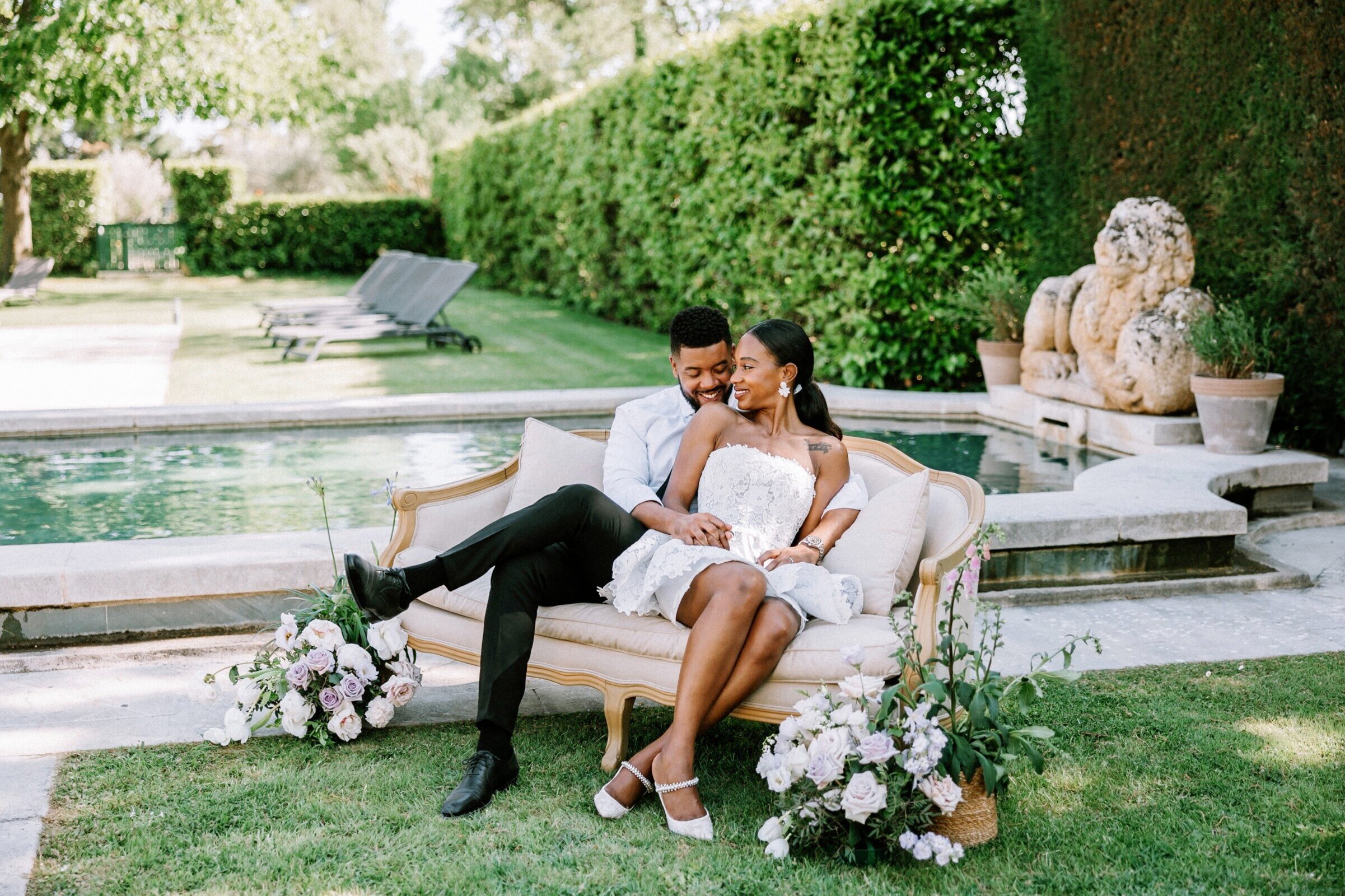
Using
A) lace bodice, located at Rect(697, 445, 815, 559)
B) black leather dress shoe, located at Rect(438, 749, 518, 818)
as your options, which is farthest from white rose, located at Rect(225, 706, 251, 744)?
lace bodice, located at Rect(697, 445, 815, 559)

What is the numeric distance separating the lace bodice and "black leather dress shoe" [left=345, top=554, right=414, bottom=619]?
0.91m

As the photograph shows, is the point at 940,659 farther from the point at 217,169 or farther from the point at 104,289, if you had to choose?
the point at 217,169

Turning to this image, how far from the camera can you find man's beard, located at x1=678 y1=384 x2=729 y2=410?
13.7 feet

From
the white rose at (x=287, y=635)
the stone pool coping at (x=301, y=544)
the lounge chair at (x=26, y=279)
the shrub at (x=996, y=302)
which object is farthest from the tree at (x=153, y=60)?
the white rose at (x=287, y=635)

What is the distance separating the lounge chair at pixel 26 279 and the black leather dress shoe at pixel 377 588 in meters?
16.4

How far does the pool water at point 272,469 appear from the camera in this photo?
6.21 meters

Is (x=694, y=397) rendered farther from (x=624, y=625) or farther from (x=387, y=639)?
(x=387, y=639)

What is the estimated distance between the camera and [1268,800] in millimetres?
3262

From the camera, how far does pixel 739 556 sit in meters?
3.61

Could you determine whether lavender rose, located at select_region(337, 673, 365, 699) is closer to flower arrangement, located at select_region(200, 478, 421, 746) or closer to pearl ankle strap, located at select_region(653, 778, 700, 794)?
flower arrangement, located at select_region(200, 478, 421, 746)

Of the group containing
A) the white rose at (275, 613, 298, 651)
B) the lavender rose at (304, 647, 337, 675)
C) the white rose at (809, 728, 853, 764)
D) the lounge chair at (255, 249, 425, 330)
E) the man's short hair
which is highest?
the man's short hair

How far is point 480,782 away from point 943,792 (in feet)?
3.97

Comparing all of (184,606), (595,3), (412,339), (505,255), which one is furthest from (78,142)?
(184,606)

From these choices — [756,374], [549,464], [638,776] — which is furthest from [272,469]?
[638,776]
